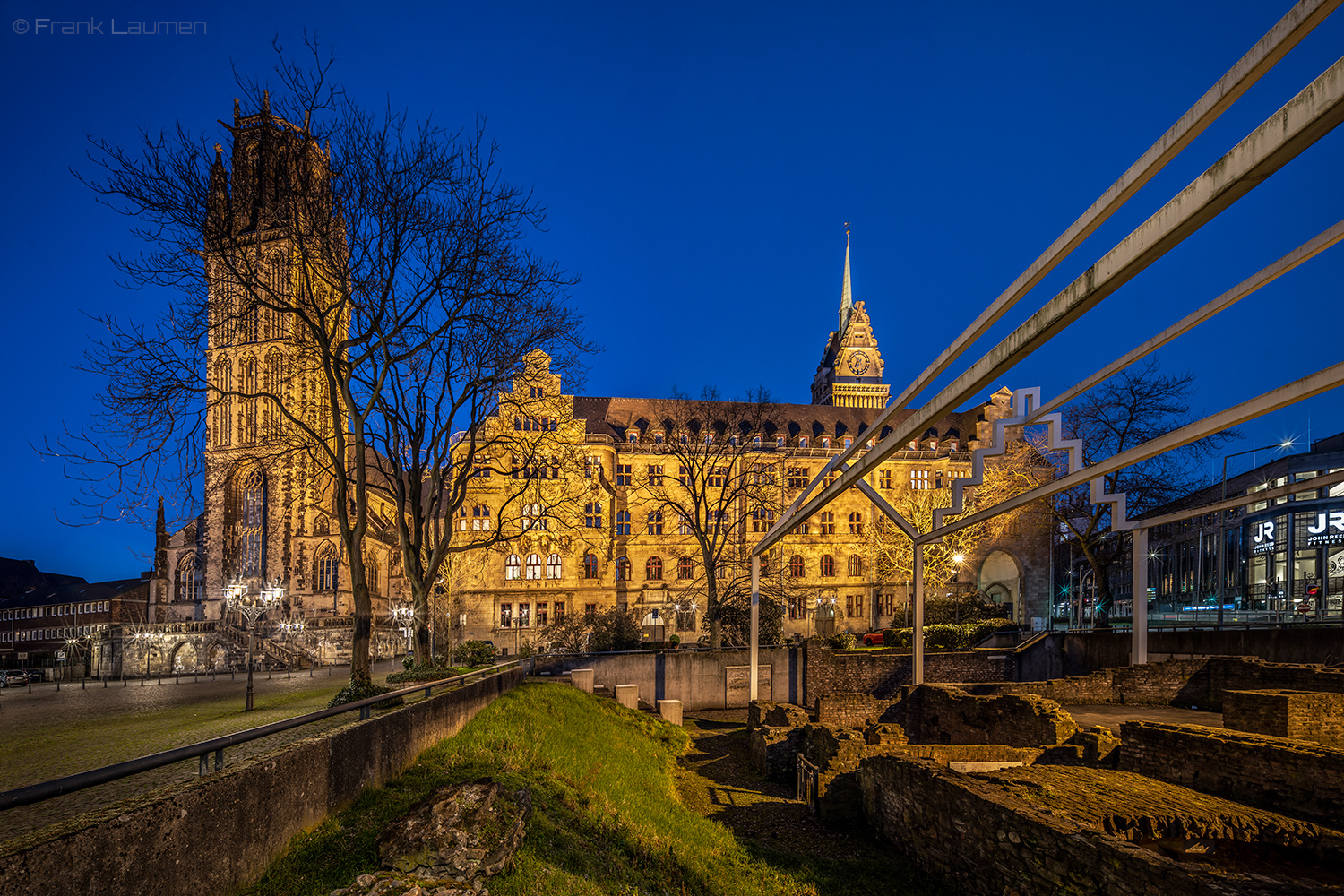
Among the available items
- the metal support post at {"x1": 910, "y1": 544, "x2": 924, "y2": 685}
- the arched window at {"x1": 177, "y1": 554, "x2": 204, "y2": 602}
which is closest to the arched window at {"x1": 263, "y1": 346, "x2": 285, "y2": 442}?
the metal support post at {"x1": 910, "y1": 544, "x2": 924, "y2": 685}

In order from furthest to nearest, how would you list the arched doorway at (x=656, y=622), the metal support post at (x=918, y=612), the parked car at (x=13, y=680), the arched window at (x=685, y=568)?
the arched window at (x=685, y=568), the arched doorway at (x=656, y=622), the parked car at (x=13, y=680), the metal support post at (x=918, y=612)

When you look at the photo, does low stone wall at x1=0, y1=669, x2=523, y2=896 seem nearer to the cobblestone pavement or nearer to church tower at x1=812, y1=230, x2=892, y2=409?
the cobblestone pavement

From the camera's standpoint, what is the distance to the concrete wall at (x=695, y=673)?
2983cm

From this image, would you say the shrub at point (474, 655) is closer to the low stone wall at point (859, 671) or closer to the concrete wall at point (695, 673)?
the concrete wall at point (695, 673)

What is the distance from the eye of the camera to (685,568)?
176ft

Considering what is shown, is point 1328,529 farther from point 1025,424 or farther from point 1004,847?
point 1004,847

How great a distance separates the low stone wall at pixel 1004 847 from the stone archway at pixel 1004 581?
161ft

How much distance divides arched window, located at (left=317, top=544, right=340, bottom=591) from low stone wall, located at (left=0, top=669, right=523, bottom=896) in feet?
187

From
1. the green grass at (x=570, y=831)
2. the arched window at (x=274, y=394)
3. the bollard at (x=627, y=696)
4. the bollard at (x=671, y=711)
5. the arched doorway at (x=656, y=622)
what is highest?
the arched window at (x=274, y=394)

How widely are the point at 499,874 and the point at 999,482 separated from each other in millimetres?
41765

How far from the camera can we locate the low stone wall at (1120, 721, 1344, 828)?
10.7 metres

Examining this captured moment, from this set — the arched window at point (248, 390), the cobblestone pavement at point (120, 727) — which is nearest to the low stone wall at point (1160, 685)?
the cobblestone pavement at point (120, 727)

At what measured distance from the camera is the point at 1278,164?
13.0 feet

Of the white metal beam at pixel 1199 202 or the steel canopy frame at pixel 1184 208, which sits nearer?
the white metal beam at pixel 1199 202
